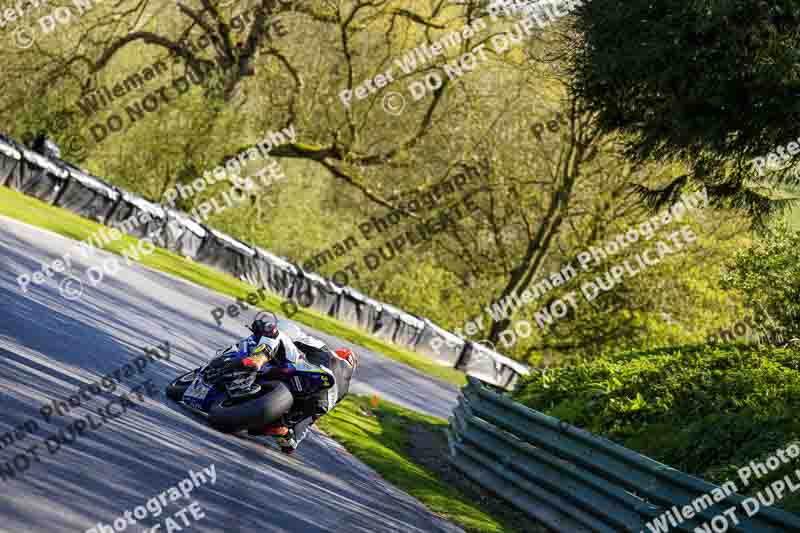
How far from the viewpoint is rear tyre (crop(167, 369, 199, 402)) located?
10.7 metres

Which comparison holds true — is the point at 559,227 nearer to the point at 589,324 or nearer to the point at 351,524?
the point at 589,324

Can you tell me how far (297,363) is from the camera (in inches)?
426

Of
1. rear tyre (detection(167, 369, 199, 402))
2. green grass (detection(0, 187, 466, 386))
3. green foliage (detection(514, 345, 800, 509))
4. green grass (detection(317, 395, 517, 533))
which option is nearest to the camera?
rear tyre (detection(167, 369, 199, 402))

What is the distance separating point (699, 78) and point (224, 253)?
69.9 ft

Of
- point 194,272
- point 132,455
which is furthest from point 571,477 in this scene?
point 194,272

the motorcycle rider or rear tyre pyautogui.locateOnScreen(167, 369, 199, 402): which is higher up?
the motorcycle rider

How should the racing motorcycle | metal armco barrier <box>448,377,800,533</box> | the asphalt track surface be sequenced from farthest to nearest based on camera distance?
the racing motorcycle → metal armco barrier <box>448,377,800,533</box> → the asphalt track surface

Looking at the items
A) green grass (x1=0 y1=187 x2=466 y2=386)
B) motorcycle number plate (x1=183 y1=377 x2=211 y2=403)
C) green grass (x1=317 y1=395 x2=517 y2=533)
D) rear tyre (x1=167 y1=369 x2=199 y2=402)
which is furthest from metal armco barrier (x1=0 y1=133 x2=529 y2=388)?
motorcycle number plate (x1=183 y1=377 x2=211 y2=403)

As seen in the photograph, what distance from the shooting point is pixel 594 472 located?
1134 cm

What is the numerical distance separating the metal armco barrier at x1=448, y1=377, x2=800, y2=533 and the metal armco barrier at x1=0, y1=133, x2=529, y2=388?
58.8 feet

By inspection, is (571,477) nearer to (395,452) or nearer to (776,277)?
(395,452)

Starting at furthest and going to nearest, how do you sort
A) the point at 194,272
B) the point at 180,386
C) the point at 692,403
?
the point at 194,272
the point at 692,403
the point at 180,386

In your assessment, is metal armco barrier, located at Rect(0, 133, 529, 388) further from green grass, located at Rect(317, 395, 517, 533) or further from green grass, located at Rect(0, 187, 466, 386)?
green grass, located at Rect(317, 395, 517, 533)

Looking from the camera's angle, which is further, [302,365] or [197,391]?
[302,365]
